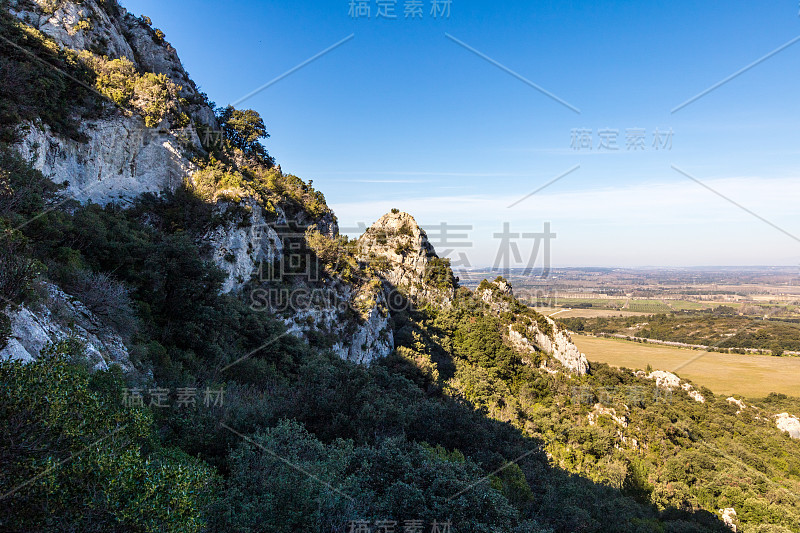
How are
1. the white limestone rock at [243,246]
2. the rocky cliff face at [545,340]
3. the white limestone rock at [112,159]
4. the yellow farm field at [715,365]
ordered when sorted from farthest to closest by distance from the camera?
the yellow farm field at [715,365] → the rocky cliff face at [545,340] → the white limestone rock at [243,246] → the white limestone rock at [112,159]

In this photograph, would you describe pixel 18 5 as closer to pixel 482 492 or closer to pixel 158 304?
pixel 158 304

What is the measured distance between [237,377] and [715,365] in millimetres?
84325

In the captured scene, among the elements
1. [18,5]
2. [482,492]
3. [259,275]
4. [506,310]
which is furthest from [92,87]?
[506,310]

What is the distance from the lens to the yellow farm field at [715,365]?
2169 inches

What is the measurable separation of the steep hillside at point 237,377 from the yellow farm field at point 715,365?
1982 centimetres

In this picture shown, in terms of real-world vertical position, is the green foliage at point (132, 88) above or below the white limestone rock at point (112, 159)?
above

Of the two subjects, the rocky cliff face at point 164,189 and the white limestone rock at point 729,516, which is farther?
the white limestone rock at point 729,516

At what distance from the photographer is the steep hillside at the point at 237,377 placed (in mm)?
5117

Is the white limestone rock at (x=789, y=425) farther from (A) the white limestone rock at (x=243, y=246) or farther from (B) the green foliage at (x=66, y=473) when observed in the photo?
(B) the green foliage at (x=66, y=473)

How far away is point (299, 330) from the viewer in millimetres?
23734

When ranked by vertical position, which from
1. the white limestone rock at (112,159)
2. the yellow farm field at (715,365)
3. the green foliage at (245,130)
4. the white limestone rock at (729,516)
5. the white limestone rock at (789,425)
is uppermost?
the green foliage at (245,130)

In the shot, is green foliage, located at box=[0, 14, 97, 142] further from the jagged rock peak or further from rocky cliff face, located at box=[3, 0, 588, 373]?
the jagged rock peak

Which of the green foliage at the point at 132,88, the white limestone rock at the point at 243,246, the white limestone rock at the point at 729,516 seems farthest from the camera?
the white limestone rock at the point at 243,246

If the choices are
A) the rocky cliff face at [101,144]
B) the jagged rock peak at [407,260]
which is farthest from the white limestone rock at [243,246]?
the jagged rock peak at [407,260]
